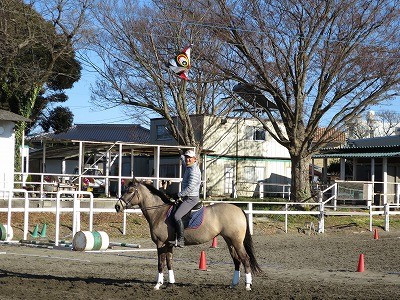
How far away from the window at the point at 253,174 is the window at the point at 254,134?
90.6 inches

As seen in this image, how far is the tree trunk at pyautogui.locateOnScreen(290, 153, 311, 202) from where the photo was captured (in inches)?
1407

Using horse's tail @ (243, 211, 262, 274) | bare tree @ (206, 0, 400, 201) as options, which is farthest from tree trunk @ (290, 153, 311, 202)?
horse's tail @ (243, 211, 262, 274)

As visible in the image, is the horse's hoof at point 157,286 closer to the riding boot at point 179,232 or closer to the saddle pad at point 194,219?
the riding boot at point 179,232

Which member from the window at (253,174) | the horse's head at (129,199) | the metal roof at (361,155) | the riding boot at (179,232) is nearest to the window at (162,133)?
the window at (253,174)

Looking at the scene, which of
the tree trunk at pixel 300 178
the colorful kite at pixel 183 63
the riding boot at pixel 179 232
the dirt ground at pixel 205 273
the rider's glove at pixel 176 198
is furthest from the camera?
the tree trunk at pixel 300 178

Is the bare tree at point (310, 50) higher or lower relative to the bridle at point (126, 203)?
higher

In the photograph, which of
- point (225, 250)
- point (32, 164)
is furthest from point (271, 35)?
point (32, 164)

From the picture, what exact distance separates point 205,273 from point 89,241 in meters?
2.81

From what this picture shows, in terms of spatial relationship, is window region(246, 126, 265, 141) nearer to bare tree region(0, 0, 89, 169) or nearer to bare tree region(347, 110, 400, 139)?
bare tree region(0, 0, 89, 169)

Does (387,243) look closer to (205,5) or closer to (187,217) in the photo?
(187,217)

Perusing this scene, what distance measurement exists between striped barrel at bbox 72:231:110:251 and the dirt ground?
45 centimetres

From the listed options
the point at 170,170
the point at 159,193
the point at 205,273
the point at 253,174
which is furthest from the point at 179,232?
the point at 253,174

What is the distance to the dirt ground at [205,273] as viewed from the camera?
39.4ft

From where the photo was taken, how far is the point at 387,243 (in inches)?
950
